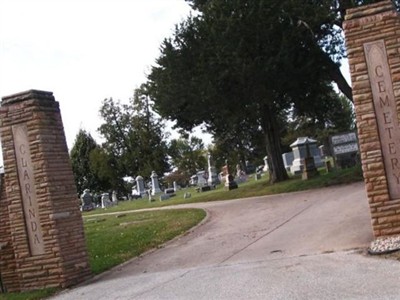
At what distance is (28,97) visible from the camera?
10359 millimetres

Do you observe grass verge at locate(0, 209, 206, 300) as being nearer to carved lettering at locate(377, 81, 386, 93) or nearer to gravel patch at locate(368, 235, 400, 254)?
gravel patch at locate(368, 235, 400, 254)

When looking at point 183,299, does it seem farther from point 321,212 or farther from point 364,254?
point 321,212

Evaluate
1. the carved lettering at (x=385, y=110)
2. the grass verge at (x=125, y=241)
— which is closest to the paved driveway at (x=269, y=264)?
the grass verge at (x=125, y=241)

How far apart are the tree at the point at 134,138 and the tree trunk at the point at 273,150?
38453mm

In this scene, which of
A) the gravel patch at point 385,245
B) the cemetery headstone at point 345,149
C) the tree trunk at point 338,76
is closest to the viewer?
the gravel patch at point 385,245

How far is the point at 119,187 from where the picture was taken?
6775 centimetres

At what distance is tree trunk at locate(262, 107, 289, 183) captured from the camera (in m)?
27.4

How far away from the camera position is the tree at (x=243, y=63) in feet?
73.5

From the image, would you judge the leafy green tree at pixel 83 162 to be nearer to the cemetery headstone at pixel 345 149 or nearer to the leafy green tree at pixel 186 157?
the leafy green tree at pixel 186 157

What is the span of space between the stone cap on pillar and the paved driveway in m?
3.55

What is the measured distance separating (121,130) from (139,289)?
2420 inches

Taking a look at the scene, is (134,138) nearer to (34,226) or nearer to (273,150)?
(273,150)

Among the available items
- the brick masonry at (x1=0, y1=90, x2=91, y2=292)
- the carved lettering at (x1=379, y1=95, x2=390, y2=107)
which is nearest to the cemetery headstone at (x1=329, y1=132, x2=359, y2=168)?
the carved lettering at (x1=379, y1=95, x2=390, y2=107)

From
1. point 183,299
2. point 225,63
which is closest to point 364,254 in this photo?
point 183,299
